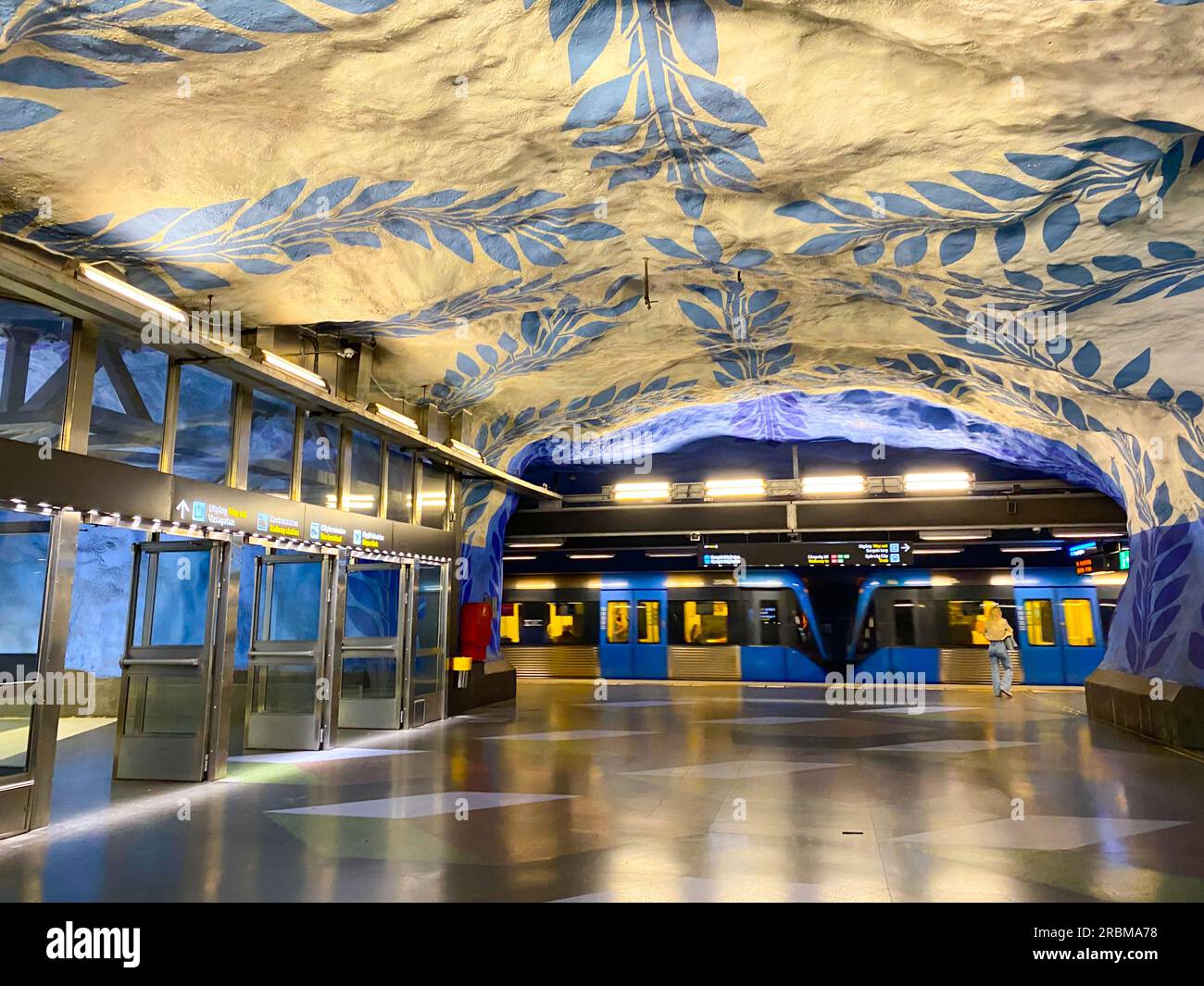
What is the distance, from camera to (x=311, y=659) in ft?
25.9

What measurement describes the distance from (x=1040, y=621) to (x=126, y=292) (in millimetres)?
14092

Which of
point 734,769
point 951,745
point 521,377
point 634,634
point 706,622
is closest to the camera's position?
point 734,769

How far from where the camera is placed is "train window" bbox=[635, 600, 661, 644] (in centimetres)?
1526

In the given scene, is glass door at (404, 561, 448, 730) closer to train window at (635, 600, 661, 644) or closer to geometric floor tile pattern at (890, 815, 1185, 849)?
train window at (635, 600, 661, 644)

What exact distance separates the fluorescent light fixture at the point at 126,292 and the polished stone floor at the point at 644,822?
331 cm

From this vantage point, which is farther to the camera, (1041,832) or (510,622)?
(510,622)

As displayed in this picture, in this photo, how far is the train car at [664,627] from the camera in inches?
582

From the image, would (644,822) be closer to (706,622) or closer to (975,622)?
(706,622)

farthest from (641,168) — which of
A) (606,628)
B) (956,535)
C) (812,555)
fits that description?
(606,628)

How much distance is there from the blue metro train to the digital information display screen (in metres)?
0.80

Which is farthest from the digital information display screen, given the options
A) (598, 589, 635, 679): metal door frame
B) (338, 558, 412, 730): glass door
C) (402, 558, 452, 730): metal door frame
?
(338, 558, 412, 730): glass door
